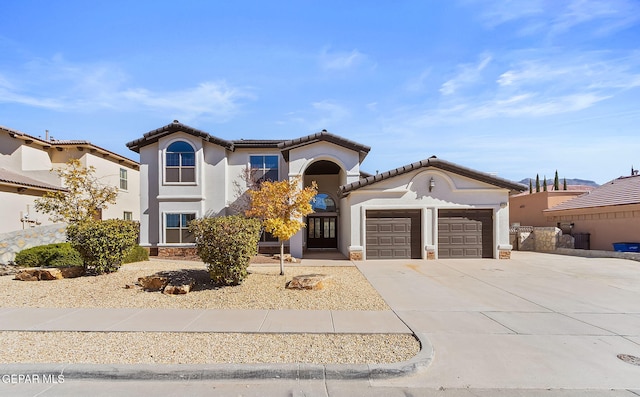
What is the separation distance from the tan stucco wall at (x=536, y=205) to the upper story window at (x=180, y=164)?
22.8 m

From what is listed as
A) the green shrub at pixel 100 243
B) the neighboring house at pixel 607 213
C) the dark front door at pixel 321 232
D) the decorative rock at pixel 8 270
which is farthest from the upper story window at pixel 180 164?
the neighboring house at pixel 607 213

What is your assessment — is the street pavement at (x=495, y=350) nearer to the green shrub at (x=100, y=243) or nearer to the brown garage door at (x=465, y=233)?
the brown garage door at (x=465, y=233)

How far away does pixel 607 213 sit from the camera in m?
18.0

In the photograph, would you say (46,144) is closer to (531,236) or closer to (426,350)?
(426,350)

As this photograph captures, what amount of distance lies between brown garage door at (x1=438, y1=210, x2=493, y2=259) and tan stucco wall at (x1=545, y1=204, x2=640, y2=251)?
289 inches

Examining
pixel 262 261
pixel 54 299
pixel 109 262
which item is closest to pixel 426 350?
pixel 54 299

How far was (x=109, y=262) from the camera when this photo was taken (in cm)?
1023

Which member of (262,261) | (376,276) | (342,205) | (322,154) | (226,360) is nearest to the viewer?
(226,360)

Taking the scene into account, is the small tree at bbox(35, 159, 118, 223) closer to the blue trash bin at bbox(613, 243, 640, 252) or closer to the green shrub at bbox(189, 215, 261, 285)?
the green shrub at bbox(189, 215, 261, 285)

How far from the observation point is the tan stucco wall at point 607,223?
16.7 metres

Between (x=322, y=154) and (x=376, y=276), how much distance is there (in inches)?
299

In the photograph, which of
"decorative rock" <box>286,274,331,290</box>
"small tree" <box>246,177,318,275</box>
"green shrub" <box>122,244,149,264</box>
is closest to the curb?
"decorative rock" <box>286,274,331,290</box>

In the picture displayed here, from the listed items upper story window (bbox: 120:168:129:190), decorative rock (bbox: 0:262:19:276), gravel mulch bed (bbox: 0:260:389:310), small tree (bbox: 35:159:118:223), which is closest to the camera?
gravel mulch bed (bbox: 0:260:389:310)

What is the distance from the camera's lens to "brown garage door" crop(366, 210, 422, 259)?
15.8 metres
